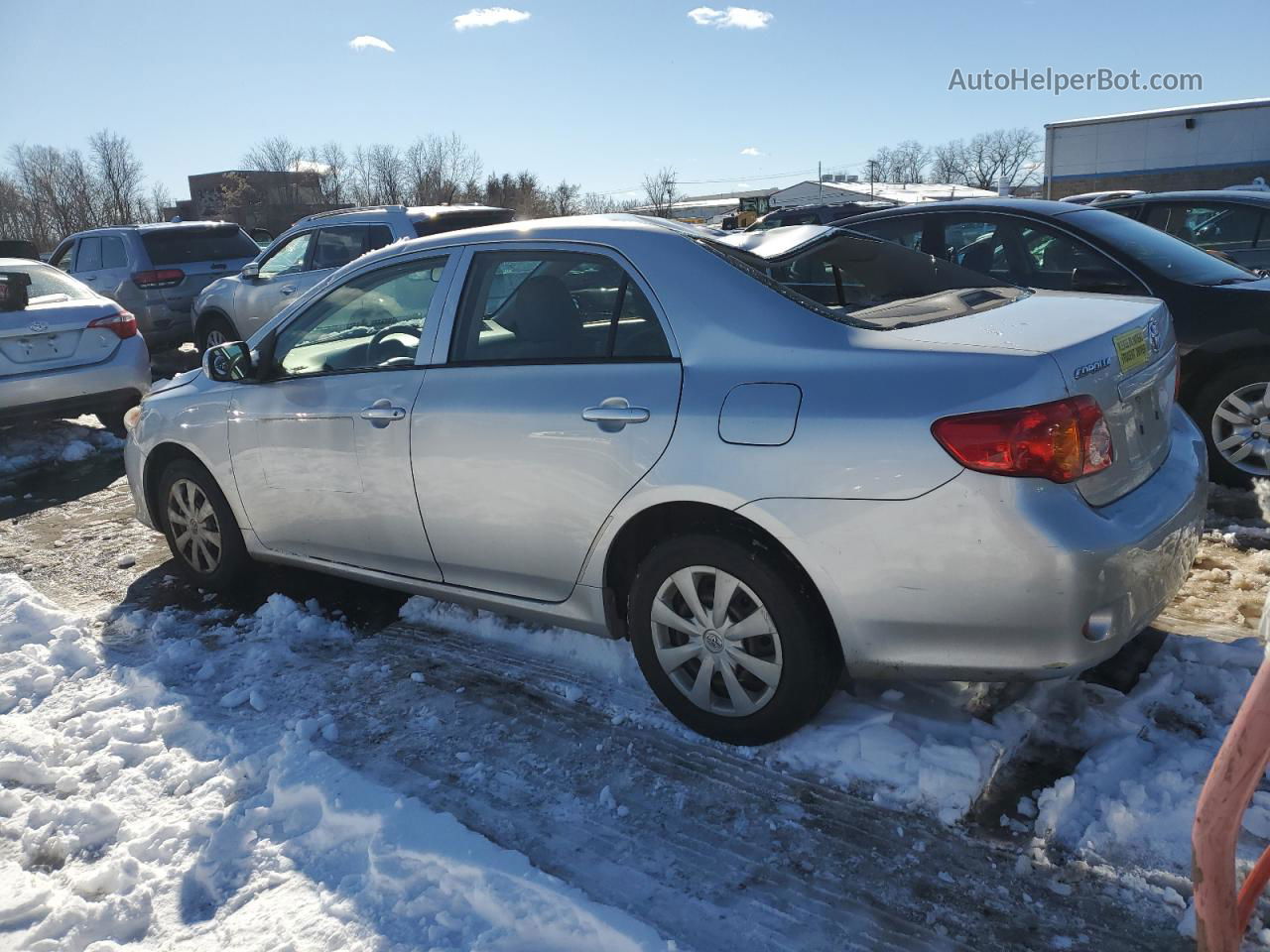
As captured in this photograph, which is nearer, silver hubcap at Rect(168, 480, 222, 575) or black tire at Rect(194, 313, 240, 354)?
silver hubcap at Rect(168, 480, 222, 575)

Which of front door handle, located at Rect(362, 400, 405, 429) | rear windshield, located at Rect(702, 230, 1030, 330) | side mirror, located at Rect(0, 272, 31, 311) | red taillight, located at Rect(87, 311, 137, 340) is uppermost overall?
side mirror, located at Rect(0, 272, 31, 311)

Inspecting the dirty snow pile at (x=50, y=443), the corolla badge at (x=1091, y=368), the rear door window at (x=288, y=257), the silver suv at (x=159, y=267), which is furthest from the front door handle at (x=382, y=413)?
the silver suv at (x=159, y=267)

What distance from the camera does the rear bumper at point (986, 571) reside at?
251cm

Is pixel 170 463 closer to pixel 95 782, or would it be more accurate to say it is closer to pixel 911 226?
pixel 95 782

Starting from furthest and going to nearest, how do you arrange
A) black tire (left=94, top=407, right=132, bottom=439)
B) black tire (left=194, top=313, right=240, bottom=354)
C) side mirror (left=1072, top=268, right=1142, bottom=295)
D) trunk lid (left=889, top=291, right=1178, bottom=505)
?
black tire (left=194, top=313, right=240, bottom=354)
black tire (left=94, top=407, right=132, bottom=439)
side mirror (left=1072, top=268, right=1142, bottom=295)
trunk lid (left=889, top=291, right=1178, bottom=505)

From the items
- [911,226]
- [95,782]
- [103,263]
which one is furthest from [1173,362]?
[103,263]

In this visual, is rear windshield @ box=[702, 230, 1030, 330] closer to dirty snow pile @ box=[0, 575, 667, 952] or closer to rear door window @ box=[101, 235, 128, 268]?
dirty snow pile @ box=[0, 575, 667, 952]

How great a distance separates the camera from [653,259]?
10.5 ft

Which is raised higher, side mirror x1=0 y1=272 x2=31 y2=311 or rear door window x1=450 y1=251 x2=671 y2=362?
side mirror x1=0 y1=272 x2=31 y2=311

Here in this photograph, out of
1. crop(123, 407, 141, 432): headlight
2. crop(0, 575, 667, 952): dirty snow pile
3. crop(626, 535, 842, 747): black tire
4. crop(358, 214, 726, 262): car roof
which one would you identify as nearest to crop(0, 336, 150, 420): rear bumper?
crop(123, 407, 141, 432): headlight

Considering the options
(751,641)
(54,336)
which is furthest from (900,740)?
(54,336)

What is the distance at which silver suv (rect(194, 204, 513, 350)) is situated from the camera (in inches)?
353

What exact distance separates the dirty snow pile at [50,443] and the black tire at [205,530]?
377 centimetres

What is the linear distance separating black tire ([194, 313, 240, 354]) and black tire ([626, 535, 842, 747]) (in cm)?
880
